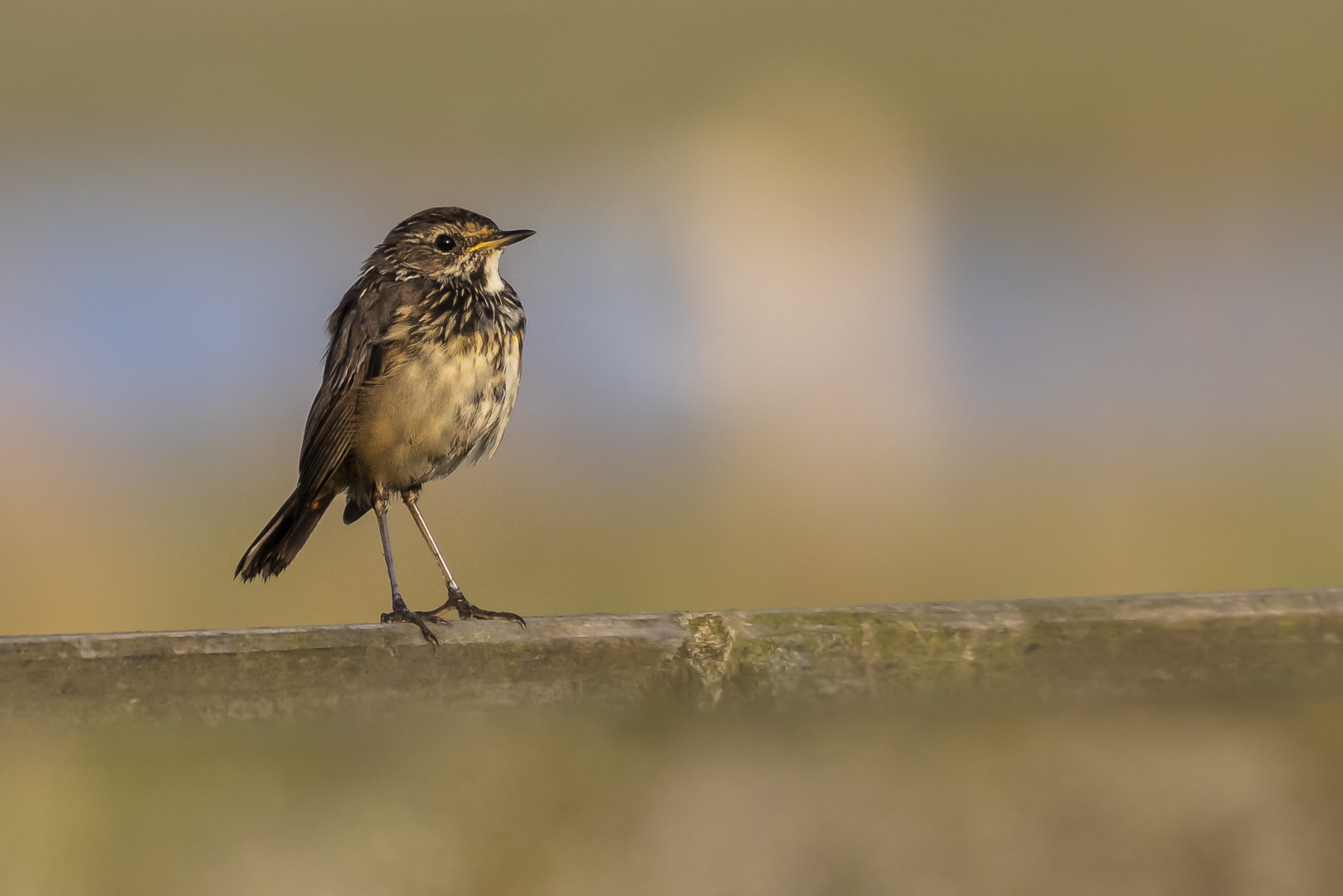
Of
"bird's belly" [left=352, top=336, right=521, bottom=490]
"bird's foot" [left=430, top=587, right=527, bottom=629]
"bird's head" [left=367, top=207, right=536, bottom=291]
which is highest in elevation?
"bird's head" [left=367, top=207, right=536, bottom=291]

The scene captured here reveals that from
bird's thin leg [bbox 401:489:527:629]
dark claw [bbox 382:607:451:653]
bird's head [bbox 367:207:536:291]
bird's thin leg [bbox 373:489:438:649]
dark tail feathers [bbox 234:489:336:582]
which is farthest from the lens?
bird's head [bbox 367:207:536:291]

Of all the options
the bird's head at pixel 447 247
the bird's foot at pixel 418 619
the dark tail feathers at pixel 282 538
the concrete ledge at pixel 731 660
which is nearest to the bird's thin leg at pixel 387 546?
the bird's foot at pixel 418 619

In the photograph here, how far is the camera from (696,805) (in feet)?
4.02

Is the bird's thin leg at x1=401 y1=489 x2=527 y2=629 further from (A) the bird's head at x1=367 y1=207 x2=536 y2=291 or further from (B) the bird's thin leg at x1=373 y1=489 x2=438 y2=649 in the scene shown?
(A) the bird's head at x1=367 y1=207 x2=536 y2=291

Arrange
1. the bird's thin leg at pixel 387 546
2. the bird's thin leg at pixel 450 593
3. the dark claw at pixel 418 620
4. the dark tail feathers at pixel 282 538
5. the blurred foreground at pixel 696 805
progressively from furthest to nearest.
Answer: the dark tail feathers at pixel 282 538, the bird's thin leg at pixel 387 546, the bird's thin leg at pixel 450 593, the dark claw at pixel 418 620, the blurred foreground at pixel 696 805

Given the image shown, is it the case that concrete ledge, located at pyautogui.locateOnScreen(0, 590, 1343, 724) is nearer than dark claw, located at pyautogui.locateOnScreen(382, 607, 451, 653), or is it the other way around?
concrete ledge, located at pyautogui.locateOnScreen(0, 590, 1343, 724)

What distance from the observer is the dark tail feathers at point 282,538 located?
3.04 metres

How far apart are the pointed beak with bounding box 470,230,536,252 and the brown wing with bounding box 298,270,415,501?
20 cm

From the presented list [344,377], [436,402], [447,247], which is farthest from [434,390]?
A: [447,247]

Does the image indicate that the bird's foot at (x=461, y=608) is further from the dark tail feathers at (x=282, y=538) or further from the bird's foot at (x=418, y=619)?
the dark tail feathers at (x=282, y=538)

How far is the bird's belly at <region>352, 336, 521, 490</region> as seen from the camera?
115 inches

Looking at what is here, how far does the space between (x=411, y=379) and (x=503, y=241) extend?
461 mm

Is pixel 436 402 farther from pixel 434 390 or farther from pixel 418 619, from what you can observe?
pixel 418 619

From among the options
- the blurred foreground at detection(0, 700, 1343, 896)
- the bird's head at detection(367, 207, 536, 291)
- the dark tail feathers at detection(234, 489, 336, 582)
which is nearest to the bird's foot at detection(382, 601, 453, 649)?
the blurred foreground at detection(0, 700, 1343, 896)
